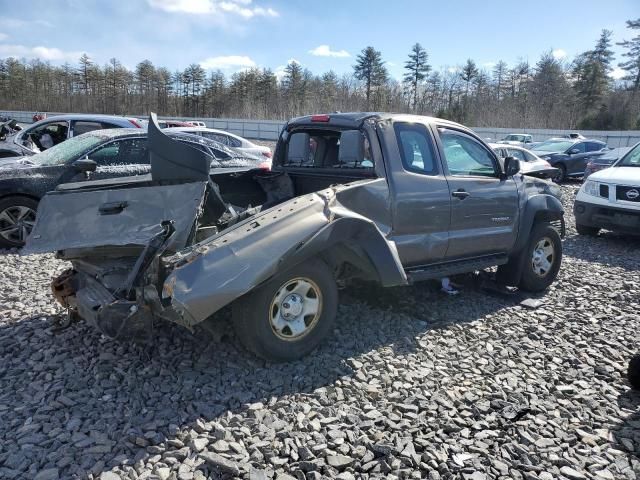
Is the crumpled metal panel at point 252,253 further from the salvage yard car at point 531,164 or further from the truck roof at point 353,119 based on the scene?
the salvage yard car at point 531,164

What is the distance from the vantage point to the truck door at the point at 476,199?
5020 mm

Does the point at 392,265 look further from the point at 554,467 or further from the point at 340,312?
the point at 554,467

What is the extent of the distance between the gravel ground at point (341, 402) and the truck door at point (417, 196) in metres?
0.72

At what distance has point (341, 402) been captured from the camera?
3387mm

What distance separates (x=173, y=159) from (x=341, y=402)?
7.79 ft

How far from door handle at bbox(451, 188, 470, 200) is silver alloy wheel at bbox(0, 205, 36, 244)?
587cm

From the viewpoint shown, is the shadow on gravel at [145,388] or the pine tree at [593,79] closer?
the shadow on gravel at [145,388]

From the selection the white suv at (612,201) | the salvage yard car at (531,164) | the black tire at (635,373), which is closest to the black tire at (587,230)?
the white suv at (612,201)

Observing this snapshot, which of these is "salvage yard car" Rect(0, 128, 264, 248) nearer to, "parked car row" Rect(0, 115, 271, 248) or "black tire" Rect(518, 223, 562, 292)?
"parked car row" Rect(0, 115, 271, 248)

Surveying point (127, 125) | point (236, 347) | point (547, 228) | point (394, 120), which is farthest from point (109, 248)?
point (127, 125)

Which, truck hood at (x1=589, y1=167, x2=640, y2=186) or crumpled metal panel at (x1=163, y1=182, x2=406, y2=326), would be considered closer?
crumpled metal panel at (x1=163, y1=182, x2=406, y2=326)

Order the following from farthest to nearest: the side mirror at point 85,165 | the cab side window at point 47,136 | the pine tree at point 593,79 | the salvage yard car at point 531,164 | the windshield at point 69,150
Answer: the pine tree at point 593,79 → the salvage yard car at point 531,164 → the cab side window at point 47,136 → the windshield at point 69,150 → the side mirror at point 85,165

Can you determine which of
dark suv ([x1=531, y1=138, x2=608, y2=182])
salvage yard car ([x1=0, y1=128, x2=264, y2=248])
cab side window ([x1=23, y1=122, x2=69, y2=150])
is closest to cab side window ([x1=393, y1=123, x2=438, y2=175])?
salvage yard car ([x1=0, y1=128, x2=264, y2=248])

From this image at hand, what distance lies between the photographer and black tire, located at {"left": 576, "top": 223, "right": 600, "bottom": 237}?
30.4 feet
